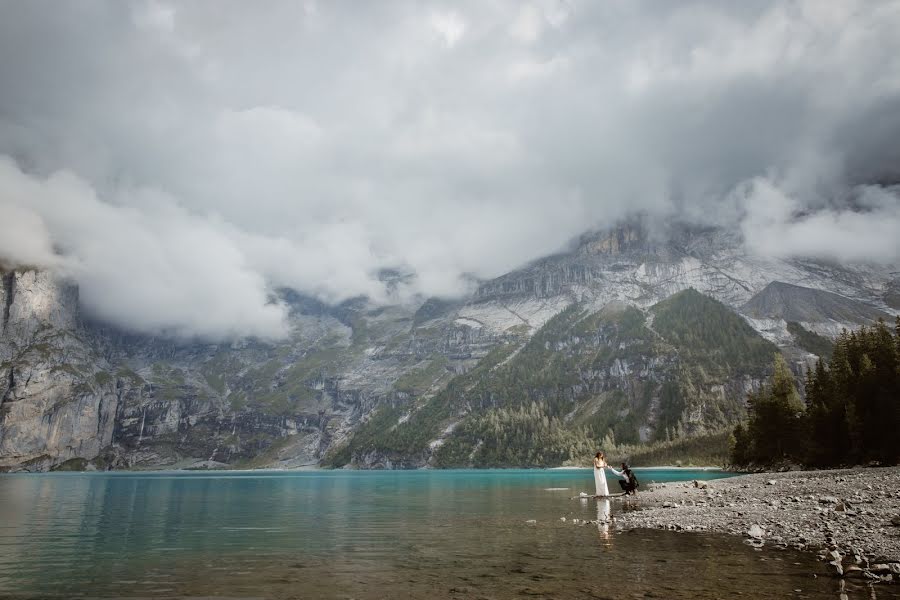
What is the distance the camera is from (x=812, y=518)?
91.9 feet

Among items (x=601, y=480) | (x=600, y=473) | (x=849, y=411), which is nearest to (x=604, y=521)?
(x=600, y=473)

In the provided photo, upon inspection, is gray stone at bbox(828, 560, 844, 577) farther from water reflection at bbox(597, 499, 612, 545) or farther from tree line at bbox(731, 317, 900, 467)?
tree line at bbox(731, 317, 900, 467)

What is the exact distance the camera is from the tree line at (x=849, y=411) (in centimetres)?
6438

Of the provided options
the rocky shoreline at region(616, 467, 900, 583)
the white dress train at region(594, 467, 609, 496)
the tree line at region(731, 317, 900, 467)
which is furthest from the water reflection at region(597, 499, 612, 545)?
the tree line at region(731, 317, 900, 467)

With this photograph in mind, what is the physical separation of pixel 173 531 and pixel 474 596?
31.8 meters

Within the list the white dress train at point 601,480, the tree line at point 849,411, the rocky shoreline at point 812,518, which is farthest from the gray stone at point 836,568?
the tree line at point 849,411

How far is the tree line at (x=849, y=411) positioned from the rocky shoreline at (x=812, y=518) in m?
27.9

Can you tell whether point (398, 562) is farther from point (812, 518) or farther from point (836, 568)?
point (812, 518)

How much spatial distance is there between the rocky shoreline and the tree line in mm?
27878

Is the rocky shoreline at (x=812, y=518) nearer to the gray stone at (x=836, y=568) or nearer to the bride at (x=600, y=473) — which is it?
the gray stone at (x=836, y=568)

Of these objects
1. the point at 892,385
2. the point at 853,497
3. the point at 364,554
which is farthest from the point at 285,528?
the point at 892,385

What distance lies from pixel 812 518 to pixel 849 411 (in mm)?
50547

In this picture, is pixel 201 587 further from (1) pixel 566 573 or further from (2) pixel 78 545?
(2) pixel 78 545

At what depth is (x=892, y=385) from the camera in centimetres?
6419
